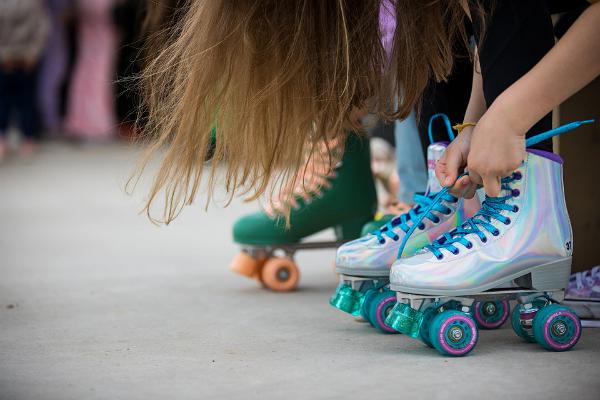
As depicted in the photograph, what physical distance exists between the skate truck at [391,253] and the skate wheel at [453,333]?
16cm

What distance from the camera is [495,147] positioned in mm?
1263

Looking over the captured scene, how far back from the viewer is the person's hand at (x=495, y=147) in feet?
4.14

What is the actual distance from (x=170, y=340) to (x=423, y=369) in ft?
1.42

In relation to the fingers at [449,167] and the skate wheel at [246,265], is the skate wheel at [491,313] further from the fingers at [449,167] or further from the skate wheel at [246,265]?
the skate wheel at [246,265]

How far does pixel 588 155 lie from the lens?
168cm

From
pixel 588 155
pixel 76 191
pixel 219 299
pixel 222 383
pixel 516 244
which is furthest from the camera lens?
pixel 76 191

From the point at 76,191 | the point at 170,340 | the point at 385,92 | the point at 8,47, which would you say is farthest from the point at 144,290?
the point at 8,47

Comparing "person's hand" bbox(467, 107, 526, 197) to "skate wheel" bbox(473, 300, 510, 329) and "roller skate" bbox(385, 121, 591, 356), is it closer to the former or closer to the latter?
"roller skate" bbox(385, 121, 591, 356)

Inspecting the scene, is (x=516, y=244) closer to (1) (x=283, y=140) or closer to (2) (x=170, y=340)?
(1) (x=283, y=140)

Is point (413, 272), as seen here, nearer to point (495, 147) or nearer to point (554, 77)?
point (495, 147)

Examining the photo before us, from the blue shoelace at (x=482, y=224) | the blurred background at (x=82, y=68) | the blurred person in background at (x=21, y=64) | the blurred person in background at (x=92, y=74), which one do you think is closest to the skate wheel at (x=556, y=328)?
the blue shoelace at (x=482, y=224)

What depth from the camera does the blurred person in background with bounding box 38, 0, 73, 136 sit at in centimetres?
709

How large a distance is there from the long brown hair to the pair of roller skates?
21 cm

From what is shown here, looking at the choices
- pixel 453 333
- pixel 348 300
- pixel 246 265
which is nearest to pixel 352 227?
pixel 246 265
